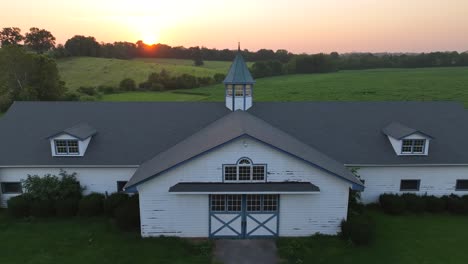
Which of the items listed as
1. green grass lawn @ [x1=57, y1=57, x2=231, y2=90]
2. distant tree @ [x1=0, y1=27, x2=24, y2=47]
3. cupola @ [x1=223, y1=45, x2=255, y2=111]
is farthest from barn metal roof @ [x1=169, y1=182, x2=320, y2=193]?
distant tree @ [x1=0, y1=27, x2=24, y2=47]

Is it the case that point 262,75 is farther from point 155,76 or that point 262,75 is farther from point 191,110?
point 191,110

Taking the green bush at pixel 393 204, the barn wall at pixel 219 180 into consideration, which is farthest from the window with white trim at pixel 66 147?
the green bush at pixel 393 204

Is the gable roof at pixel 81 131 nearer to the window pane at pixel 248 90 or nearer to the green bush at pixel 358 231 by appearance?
the window pane at pixel 248 90

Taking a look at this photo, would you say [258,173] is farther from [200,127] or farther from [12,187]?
[12,187]

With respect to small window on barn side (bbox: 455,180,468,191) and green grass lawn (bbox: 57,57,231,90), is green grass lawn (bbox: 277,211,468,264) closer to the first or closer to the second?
small window on barn side (bbox: 455,180,468,191)

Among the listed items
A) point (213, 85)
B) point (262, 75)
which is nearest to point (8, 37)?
point (213, 85)

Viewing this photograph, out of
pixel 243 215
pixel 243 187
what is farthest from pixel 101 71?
pixel 243 187
